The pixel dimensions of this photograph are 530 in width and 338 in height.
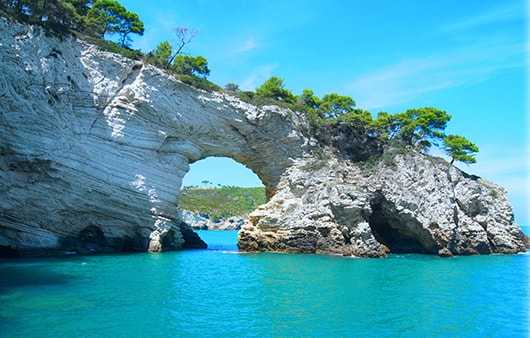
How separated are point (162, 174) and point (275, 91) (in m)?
14.9

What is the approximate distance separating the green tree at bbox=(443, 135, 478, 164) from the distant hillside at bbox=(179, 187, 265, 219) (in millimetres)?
69680

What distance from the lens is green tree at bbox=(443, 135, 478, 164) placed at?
37.8 metres

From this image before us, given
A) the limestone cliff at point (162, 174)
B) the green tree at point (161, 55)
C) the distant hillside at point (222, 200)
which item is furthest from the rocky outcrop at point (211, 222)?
the green tree at point (161, 55)

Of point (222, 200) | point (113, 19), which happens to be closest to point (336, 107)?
point (113, 19)

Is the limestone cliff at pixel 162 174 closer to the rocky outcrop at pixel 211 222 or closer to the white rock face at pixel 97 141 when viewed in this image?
the white rock face at pixel 97 141

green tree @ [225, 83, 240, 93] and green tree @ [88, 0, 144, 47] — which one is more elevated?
green tree @ [88, 0, 144, 47]

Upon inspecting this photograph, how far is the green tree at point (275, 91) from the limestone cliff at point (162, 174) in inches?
165

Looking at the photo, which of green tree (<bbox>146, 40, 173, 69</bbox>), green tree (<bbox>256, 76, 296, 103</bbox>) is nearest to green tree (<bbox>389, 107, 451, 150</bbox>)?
green tree (<bbox>256, 76, 296, 103</bbox>)

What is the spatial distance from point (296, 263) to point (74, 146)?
620 inches

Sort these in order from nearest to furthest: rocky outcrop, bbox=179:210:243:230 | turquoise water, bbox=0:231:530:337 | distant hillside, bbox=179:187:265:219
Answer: turquoise water, bbox=0:231:530:337, rocky outcrop, bbox=179:210:243:230, distant hillside, bbox=179:187:265:219

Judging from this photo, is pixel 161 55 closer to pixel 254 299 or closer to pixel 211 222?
pixel 254 299

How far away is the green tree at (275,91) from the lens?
38531 mm

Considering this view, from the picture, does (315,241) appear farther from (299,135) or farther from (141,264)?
(141,264)

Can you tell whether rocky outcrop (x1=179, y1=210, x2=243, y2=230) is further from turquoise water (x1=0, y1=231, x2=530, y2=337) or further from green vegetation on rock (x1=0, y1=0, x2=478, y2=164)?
turquoise water (x1=0, y1=231, x2=530, y2=337)
